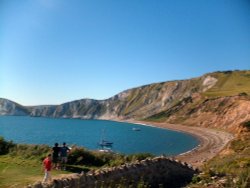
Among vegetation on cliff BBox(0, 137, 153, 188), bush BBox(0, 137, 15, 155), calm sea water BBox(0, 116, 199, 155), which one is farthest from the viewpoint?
calm sea water BBox(0, 116, 199, 155)

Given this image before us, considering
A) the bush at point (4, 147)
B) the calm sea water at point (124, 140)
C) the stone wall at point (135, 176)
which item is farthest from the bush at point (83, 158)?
the calm sea water at point (124, 140)

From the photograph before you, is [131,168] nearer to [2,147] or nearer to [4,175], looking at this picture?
→ [4,175]

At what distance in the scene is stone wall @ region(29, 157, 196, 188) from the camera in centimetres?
1372

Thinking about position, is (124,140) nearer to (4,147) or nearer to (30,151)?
(4,147)

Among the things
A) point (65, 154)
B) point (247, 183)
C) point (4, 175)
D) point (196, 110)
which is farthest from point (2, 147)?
point (196, 110)

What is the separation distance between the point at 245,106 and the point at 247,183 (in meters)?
120

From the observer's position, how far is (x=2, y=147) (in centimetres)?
2670

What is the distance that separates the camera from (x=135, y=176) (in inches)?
666

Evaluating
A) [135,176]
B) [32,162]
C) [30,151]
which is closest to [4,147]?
[30,151]

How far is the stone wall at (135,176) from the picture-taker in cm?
1372

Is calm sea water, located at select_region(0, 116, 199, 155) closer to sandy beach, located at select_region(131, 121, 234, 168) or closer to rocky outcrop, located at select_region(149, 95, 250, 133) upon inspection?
sandy beach, located at select_region(131, 121, 234, 168)

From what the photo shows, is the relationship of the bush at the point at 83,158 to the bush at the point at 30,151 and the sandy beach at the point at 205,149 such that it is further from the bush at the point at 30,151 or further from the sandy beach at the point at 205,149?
the sandy beach at the point at 205,149

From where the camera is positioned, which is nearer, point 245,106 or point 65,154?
point 65,154

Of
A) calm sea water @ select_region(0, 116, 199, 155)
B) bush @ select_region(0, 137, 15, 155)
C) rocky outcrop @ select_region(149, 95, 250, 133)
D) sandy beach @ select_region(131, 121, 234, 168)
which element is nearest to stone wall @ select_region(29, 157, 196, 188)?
bush @ select_region(0, 137, 15, 155)
